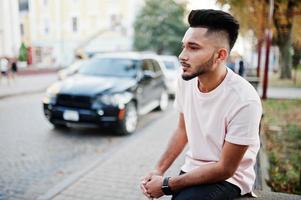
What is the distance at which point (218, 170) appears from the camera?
6.23 feet

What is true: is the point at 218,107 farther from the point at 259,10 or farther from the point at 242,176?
the point at 259,10

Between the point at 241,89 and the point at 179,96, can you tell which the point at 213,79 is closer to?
the point at 241,89

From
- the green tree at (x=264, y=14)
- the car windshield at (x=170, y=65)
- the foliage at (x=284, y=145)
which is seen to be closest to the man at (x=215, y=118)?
the foliage at (x=284, y=145)

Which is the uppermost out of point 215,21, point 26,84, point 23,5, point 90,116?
point 23,5

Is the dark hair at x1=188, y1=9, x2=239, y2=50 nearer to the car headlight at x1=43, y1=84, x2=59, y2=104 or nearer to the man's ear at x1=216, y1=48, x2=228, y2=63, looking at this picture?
the man's ear at x1=216, y1=48, x2=228, y2=63

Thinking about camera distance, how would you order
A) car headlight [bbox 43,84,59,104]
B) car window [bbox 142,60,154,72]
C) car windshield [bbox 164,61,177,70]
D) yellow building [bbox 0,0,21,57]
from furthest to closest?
1. car windshield [bbox 164,61,177,70]
2. car window [bbox 142,60,154,72]
3. car headlight [bbox 43,84,59,104]
4. yellow building [bbox 0,0,21,57]

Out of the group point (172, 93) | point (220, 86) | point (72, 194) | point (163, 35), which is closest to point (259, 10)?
point (172, 93)

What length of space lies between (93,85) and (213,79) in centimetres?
548

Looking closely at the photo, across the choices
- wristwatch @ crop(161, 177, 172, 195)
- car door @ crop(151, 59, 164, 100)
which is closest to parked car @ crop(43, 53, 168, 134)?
car door @ crop(151, 59, 164, 100)

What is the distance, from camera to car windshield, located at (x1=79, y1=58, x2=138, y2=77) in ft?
26.6

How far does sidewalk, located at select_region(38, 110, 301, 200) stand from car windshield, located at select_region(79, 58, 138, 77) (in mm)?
1847

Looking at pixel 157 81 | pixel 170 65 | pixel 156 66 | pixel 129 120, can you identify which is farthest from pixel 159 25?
pixel 129 120

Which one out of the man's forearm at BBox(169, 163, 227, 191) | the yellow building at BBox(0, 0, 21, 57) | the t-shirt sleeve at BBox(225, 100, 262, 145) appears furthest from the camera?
the yellow building at BBox(0, 0, 21, 57)

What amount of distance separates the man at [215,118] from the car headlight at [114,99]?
16.4 feet
